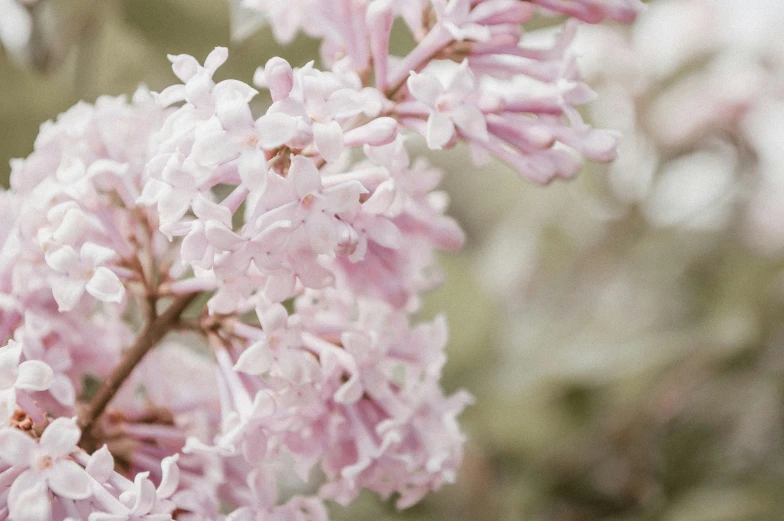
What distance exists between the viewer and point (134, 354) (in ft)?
1.30

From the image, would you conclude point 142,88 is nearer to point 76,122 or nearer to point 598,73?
point 76,122

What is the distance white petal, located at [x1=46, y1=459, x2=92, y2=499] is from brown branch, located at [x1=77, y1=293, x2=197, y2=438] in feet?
0.23

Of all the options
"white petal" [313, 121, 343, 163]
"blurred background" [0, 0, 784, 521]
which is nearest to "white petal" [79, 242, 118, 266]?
"white petal" [313, 121, 343, 163]

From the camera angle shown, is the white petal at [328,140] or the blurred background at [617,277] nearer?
the white petal at [328,140]

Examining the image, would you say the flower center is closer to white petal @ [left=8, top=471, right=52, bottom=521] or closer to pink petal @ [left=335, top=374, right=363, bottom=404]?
white petal @ [left=8, top=471, right=52, bottom=521]

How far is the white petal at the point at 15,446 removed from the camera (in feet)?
1.06

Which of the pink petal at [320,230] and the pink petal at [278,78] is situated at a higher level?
the pink petal at [278,78]

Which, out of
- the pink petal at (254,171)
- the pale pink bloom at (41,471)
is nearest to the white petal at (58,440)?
the pale pink bloom at (41,471)

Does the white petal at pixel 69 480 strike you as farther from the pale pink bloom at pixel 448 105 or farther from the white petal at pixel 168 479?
the pale pink bloom at pixel 448 105

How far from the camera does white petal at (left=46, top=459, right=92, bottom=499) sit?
0.32 meters

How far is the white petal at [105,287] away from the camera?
35 cm

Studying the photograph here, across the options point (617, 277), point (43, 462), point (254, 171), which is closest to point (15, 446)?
point (43, 462)

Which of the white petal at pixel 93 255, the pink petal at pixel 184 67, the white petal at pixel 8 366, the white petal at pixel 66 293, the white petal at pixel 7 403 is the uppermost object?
the pink petal at pixel 184 67

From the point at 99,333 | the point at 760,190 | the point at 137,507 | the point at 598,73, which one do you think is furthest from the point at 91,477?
the point at 760,190
